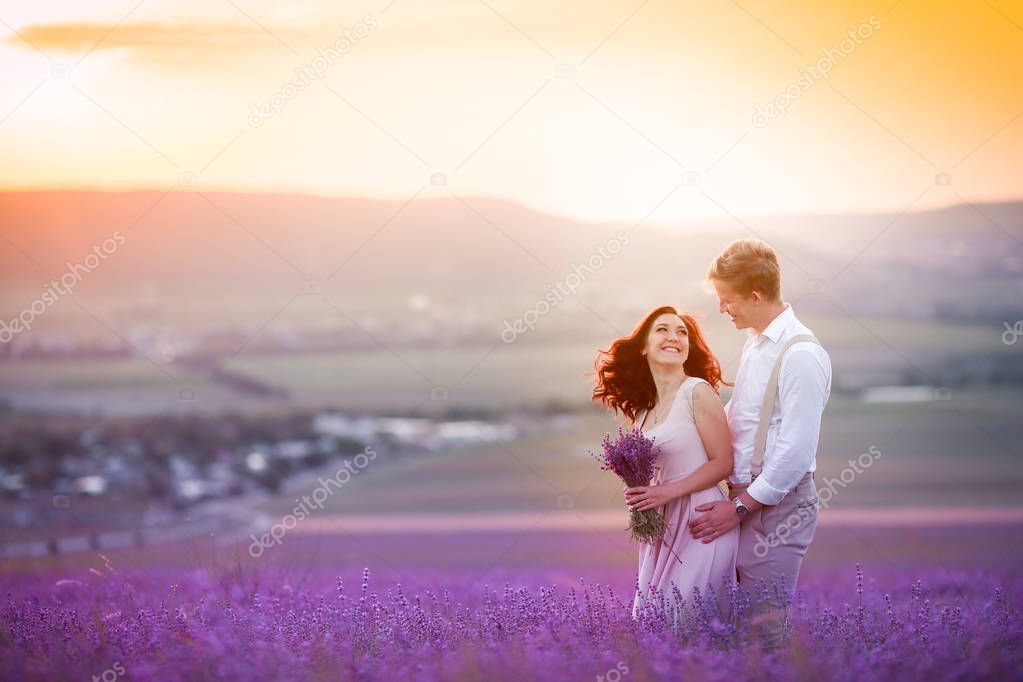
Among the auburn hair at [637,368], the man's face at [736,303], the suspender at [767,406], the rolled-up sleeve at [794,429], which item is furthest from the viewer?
the auburn hair at [637,368]

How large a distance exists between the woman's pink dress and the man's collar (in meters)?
0.32

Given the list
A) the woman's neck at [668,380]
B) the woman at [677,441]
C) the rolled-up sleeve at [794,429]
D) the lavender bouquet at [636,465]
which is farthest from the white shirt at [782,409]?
the lavender bouquet at [636,465]

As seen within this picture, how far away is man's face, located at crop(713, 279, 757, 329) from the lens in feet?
14.5

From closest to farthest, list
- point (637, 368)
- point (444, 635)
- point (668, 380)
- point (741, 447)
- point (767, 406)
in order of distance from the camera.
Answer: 1. point (444, 635)
2. point (767, 406)
3. point (741, 447)
4. point (668, 380)
5. point (637, 368)

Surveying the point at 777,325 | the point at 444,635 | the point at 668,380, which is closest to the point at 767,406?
the point at 777,325

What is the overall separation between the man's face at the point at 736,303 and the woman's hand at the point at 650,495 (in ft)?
2.47

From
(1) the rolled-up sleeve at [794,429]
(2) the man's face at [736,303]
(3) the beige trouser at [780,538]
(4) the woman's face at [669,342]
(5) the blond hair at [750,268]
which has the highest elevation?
(5) the blond hair at [750,268]

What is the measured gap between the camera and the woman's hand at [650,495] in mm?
4359

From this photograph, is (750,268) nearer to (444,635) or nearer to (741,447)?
(741,447)

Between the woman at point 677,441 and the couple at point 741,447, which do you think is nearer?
the couple at point 741,447

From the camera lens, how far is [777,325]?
171 inches

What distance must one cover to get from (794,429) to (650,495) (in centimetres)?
64

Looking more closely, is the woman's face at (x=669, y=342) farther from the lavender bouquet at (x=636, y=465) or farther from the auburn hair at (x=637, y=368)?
the lavender bouquet at (x=636, y=465)

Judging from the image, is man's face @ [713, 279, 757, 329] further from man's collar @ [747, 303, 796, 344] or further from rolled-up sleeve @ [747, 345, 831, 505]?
rolled-up sleeve @ [747, 345, 831, 505]
